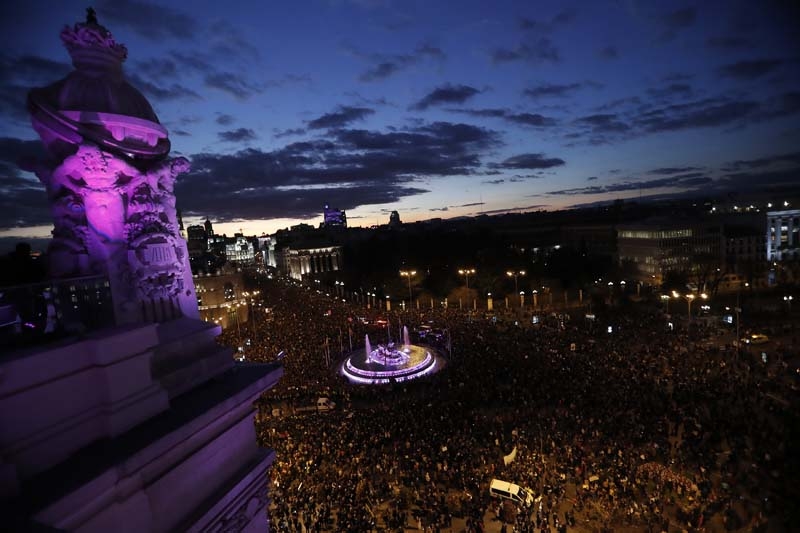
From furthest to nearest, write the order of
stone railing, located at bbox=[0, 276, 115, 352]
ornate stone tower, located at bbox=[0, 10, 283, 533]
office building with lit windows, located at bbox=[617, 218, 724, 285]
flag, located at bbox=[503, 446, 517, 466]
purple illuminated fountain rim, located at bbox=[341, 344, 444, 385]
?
1. office building with lit windows, located at bbox=[617, 218, 724, 285]
2. purple illuminated fountain rim, located at bbox=[341, 344, 444, 385]
3. flag, located at bbox=[503, 446, 517, 466]
4. stone railing, located at bbox=[0, 276, 115, 352]
5. ornate stone tower, located at bbox=[0, 10, 283, 533]

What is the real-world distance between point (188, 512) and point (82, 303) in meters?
2.35

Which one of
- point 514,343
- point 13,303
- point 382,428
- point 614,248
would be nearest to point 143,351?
point 13,303

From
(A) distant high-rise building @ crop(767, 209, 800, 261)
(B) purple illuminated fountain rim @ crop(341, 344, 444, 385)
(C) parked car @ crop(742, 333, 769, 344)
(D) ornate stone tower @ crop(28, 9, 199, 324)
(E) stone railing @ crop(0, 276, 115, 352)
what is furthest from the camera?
(A) distant high-rise building @ crop(767, 209, 800, 261)

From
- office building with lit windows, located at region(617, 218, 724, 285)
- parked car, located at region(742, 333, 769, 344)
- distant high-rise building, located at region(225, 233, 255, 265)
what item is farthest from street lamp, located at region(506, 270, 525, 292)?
distant high-rise building, located at region(225, 233, 255, 265)

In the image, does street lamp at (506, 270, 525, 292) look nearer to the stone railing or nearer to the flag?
the flag

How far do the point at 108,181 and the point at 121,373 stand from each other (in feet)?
8.20

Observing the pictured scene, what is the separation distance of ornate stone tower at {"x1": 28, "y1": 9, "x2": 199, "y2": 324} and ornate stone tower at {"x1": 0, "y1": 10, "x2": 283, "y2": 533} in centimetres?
2

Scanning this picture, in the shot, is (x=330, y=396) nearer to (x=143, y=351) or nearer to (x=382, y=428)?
(x=382, y=428)

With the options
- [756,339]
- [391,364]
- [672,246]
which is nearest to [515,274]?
[756,339]

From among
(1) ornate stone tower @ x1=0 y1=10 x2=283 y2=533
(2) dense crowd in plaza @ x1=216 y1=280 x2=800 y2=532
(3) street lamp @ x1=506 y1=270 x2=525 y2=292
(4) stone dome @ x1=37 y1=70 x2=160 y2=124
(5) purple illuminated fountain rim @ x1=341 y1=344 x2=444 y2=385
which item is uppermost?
(4) stone dome @ x1=37 y1=70 x2=160 y2=124

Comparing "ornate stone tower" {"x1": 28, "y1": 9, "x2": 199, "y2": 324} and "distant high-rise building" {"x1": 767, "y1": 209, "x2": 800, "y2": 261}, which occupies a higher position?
"ornate stone tower" {"x1": 28, "y1": 9, "x2": 199, "y2": 324}

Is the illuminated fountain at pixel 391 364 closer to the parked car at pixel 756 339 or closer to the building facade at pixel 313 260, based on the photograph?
the parked car at pixel 756 339

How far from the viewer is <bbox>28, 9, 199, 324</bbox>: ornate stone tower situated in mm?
4762

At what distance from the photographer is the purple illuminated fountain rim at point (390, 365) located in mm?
24625
